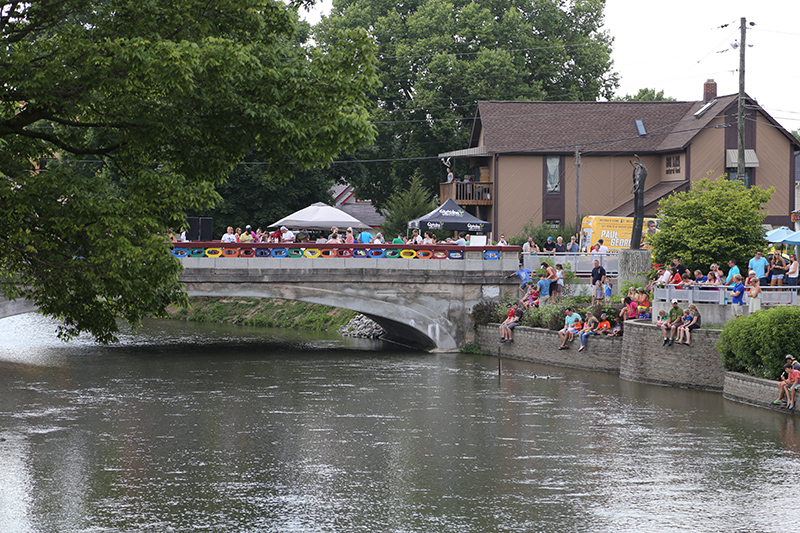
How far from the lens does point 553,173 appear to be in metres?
49.3

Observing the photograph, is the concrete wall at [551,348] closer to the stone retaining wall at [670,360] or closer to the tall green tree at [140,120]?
the stone retaining wall at [670,360]

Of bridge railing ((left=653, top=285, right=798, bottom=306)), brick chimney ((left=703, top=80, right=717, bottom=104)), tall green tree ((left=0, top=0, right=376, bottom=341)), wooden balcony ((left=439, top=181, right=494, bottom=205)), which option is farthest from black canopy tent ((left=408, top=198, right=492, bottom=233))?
tall green tree ((left=0, top=0, right=376, bottom=341))

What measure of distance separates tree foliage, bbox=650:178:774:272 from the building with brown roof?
1746 centimetres

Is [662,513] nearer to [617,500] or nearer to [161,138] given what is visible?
[617,500]

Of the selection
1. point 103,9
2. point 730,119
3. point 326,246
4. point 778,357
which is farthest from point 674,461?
point 730,119

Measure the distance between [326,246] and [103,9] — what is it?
21880mm

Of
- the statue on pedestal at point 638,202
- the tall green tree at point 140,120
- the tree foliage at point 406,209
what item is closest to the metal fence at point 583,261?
the statue on pedestal at point 638,202

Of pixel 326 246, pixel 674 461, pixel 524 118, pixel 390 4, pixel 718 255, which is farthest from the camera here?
pixel 390 4

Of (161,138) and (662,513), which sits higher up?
(161,138)

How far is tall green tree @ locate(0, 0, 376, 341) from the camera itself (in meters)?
11.3

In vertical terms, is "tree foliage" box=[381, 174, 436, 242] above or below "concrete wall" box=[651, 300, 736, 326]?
above

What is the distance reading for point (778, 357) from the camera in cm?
2203

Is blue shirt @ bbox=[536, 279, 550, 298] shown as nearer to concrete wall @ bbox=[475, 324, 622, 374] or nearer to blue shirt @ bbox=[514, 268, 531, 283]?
blue shirt @ bbox=[514, 268, 531, 283]

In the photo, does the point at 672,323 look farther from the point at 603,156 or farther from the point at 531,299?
the point at 603,156
